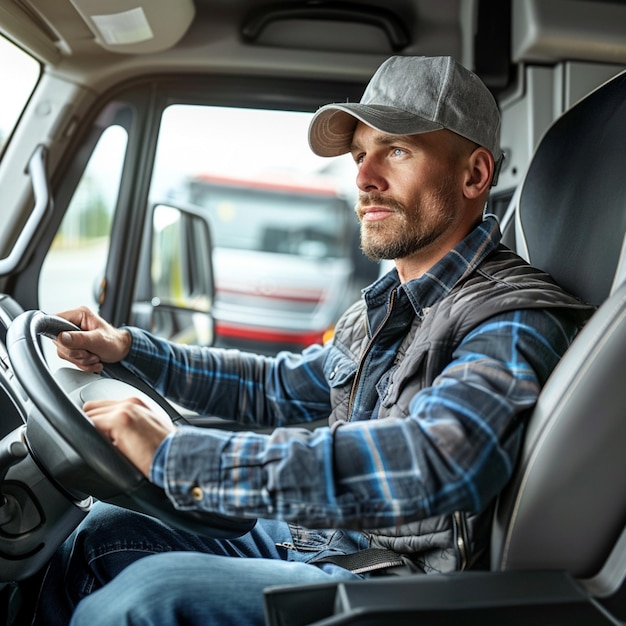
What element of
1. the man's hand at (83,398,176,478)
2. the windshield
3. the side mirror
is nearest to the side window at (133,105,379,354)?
the windshield

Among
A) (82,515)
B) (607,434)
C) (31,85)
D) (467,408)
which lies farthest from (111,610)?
(31,85)

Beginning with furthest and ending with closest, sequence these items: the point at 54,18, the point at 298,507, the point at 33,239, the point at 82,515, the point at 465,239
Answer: the point at 33,239 < the point at 54,18 < the point at 465,239 < the point at 82,515 < the point at 298,507

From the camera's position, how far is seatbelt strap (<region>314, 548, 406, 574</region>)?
125 centimetres

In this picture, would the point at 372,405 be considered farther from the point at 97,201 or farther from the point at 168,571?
the point at 97,201

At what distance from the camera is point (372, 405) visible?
4.66 ft

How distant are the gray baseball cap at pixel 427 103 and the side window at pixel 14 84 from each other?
806mm

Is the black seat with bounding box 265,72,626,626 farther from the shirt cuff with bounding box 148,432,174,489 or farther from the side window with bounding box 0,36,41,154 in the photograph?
the side window with bounding box 0,36,41,154

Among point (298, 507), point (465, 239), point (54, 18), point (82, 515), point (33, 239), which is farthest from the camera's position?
point (33, 239)

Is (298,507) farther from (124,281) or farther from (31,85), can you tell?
(31,85)

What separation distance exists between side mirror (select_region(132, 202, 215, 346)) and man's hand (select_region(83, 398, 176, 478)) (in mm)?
1146

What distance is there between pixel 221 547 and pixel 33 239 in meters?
0.98

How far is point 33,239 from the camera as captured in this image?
1954 millimetres

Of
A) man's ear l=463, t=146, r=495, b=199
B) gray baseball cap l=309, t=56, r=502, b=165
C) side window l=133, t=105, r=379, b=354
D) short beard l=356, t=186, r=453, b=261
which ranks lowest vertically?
side window l=133, t=105, r=379, b=354

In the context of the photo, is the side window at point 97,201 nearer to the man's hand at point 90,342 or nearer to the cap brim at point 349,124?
the man's hand at point 90,342
